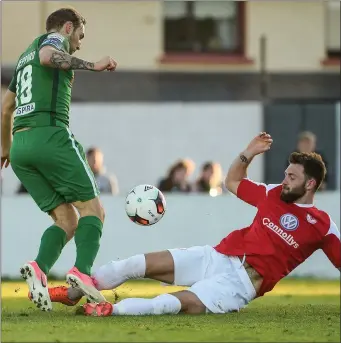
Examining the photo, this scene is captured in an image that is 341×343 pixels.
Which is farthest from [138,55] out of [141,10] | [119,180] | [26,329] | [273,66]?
[26,329]

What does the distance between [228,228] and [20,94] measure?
7029 mm

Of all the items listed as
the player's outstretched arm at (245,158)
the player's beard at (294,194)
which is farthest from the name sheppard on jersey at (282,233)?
the player's outstretched arm at (245,158)

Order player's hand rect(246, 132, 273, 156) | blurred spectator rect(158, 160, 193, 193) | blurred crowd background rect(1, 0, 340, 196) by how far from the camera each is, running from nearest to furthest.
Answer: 1. player's hand rect(246, 132, 273, 156)
2. blurred spectator rect(158, 160, 193, 193)
3. blurred crowd background rect(1, 0, 340, 196)

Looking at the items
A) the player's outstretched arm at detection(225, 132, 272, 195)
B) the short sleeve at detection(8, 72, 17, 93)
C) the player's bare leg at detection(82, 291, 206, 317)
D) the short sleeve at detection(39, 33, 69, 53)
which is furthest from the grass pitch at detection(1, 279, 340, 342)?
the short sleeve at detection(39, 33, 69, 53)

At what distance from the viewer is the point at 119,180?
20703mm

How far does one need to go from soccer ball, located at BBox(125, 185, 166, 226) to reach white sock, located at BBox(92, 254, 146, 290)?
56 centimetres

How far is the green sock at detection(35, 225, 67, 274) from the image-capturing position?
9442mm

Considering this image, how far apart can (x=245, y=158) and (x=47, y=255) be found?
1.67m

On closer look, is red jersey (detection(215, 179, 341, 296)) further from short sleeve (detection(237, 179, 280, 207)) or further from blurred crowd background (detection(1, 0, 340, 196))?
blurred crowd background (detection(1, 0, 340, 196))

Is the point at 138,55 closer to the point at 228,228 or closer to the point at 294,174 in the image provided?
the point at 228,228

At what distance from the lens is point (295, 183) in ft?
31.4

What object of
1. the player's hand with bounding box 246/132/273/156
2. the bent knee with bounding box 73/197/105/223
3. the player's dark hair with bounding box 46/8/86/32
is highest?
the player's dark hair with bounding box 46/8/86/32

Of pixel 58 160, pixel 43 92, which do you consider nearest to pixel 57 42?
pixel 43 92

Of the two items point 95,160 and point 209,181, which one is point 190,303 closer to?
point 95,160
